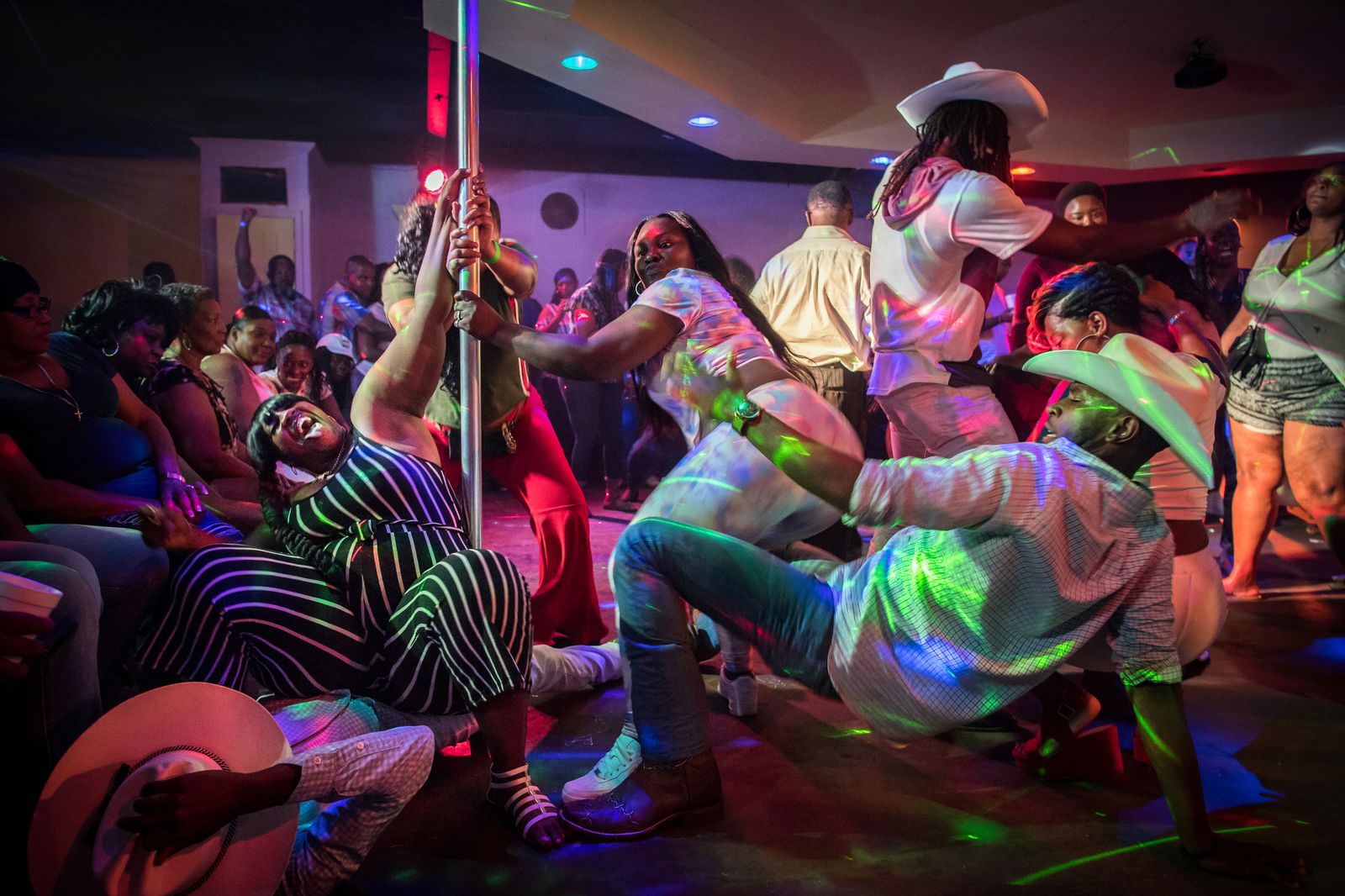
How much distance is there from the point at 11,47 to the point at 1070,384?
365 inches

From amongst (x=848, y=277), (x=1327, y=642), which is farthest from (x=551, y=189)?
(x=1327, y=642)

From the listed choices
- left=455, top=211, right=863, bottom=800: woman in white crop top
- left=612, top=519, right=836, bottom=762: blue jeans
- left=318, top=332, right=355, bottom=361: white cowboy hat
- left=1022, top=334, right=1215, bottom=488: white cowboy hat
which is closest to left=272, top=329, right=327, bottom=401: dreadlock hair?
left=318, top=332, right=355, bottom=361: white cowboy hat

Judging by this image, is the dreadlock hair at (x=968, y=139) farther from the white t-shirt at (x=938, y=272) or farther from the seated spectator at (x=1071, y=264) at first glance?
the seated spectator at (x=1071, y=264)

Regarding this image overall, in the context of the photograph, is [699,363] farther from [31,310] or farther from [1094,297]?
[31,310]

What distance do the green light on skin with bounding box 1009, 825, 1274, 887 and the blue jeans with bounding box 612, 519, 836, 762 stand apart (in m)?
0.50

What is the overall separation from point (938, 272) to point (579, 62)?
14.9 ft

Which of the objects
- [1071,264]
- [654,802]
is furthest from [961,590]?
[1071,264]

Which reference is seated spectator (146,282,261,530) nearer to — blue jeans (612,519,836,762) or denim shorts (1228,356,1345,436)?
blue jeans (612,519,836,762)

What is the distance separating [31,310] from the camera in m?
2.27

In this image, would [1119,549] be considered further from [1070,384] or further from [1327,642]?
[1327,642]

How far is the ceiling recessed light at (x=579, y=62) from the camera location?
6207 millimetres

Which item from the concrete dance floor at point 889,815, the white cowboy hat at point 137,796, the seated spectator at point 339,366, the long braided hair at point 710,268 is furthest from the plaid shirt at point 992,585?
the seated spectator at point 339,366

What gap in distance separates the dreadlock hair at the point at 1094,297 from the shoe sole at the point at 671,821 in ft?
5.30

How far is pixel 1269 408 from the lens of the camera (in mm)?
3801
